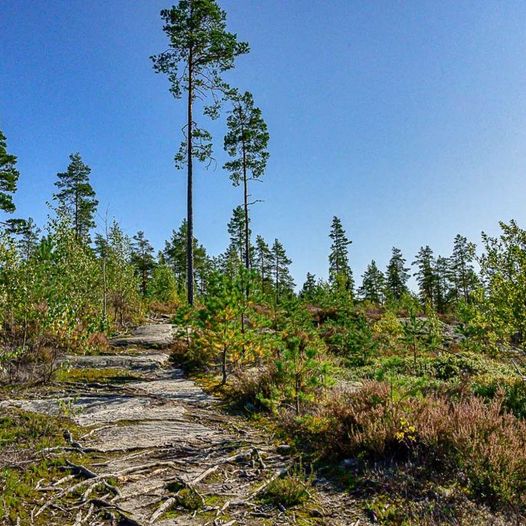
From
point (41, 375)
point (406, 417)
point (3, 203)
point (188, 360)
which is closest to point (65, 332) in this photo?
point (41, 375)

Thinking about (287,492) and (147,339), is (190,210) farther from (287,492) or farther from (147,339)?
(287,492)

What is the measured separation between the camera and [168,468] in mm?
4988

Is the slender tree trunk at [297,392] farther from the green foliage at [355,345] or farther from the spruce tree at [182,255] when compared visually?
the spruce tree at [182,255]

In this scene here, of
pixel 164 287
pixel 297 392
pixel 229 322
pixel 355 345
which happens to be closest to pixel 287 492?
pixel 297 392

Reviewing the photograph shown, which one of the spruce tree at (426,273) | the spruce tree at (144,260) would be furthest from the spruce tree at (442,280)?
the spruce tree at (144,260)

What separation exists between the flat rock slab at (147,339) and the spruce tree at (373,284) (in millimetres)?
40229

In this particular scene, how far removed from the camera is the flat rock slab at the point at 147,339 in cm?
1500

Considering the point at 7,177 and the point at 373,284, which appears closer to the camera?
the point at 7,177

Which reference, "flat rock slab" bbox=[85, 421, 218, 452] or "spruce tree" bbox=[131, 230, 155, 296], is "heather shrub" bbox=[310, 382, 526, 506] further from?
"spruce tree" bbox=[131, 230, 155, 296]

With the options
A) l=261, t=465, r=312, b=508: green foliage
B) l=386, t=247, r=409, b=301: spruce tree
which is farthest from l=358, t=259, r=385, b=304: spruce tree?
l=261, t=465, r=312, b=508: green foliage

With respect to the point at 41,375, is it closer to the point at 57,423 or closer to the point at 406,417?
the point at 57,423

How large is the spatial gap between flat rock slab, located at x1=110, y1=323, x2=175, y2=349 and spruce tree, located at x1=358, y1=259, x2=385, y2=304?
132 feet

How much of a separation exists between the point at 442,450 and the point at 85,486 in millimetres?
3985

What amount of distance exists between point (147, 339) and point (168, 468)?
37.1 ft
